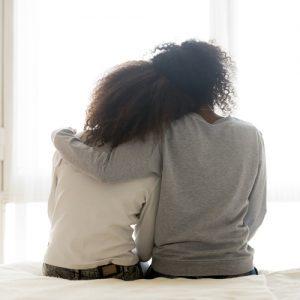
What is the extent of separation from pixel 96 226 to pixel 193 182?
278 millimetres

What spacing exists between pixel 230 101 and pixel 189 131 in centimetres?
25

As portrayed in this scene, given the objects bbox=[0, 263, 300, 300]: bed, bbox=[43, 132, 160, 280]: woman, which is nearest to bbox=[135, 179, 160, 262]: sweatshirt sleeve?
bbox=[43, 132, 160, 280]: woman

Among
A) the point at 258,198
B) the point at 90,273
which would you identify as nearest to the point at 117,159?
the point at 90,273

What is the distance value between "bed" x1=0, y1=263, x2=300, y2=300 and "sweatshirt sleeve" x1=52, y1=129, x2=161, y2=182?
266 millimetres

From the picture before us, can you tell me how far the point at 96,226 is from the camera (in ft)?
3.40

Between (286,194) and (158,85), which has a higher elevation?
(158,85)

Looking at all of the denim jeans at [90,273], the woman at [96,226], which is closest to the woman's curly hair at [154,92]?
the woman at [96,226]

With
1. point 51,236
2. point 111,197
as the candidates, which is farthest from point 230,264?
point 51,236

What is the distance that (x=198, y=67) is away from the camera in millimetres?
1117

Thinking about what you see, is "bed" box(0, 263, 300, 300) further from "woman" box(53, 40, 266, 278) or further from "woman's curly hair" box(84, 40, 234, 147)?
"woman's curly hair" box(84, 40, 234, 147)

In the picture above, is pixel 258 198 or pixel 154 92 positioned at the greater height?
pixel 154 92

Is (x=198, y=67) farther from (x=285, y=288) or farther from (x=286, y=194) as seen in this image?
(x=286, y=194)

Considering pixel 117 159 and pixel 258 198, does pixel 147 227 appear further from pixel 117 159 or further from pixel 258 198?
pixel 258 198

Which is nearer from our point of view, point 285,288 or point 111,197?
point 285,288
